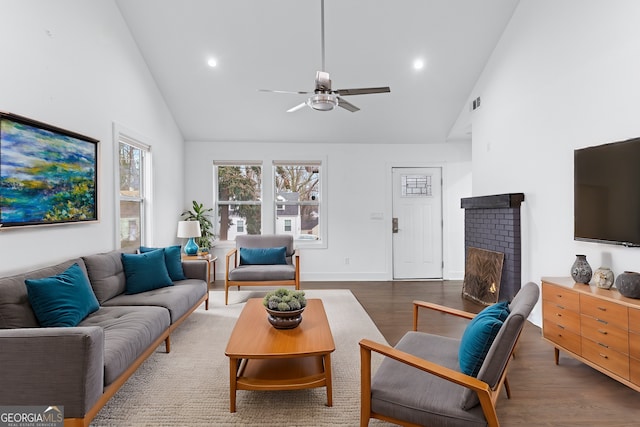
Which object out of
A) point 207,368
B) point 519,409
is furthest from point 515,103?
point 207,368

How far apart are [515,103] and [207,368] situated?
14.1 feet

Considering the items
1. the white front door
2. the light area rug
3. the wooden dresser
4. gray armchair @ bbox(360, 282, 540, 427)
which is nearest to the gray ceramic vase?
the wooden dresser

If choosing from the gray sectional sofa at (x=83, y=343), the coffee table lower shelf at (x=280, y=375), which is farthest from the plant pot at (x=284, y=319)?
the gray sectional sofa at (x=83, y=343)

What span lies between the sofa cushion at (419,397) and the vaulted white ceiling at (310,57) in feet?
12.8

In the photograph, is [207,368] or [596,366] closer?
[596,366]

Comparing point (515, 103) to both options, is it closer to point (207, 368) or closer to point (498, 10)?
point (498, 10)

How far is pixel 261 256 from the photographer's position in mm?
5051

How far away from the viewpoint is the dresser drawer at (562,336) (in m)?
2.67

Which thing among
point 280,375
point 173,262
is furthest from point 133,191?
point 280,375

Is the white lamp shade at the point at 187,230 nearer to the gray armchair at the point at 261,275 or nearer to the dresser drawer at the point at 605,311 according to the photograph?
the gray armchair at the point at 261,275

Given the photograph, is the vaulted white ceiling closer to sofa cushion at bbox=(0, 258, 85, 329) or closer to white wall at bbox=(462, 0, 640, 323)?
white wall at bbox=(462, 0, 640, 323)

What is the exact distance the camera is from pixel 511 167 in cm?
419

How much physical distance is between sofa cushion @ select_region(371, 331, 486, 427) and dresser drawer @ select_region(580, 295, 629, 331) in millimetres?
1256

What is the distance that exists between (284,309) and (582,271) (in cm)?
241
